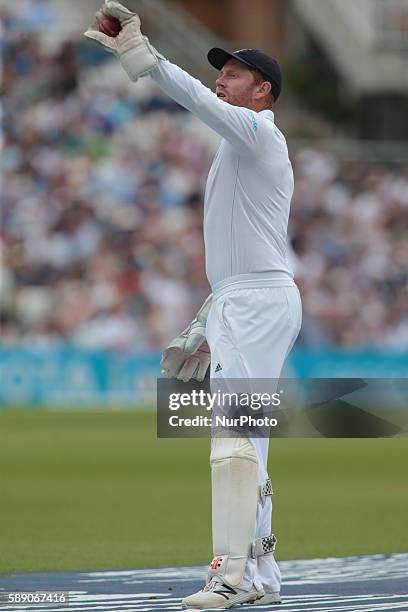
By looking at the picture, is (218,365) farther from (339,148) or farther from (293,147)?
(339,148)

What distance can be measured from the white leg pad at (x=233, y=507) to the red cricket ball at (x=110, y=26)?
1762 millimetres

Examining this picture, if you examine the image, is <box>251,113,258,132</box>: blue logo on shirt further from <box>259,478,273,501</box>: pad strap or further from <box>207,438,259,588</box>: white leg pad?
<box>259,478,273,501</box>: pad strap

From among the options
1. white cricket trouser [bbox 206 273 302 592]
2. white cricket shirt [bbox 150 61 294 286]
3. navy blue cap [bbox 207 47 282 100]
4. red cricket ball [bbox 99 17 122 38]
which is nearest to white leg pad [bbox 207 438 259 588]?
white cricket trouser [bbox 206 273 302 592]

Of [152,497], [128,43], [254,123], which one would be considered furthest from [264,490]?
[152,497]

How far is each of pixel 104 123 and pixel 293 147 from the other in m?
3.67

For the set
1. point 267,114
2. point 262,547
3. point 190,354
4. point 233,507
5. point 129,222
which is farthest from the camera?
point 129,222

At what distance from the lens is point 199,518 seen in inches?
418

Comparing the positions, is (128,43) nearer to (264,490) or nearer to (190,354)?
(190,354)

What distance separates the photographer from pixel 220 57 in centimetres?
658

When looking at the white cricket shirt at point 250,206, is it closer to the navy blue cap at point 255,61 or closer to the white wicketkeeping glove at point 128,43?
the navy blue cap at point 255,61

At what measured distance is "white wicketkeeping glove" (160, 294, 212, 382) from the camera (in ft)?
22.2

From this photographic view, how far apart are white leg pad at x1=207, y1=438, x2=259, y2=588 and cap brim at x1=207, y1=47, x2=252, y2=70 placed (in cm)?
166

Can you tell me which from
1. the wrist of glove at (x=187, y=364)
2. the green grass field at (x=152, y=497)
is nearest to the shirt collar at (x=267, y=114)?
the wrist of glove at (x=187, y=364)

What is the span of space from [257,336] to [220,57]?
4.07ft
